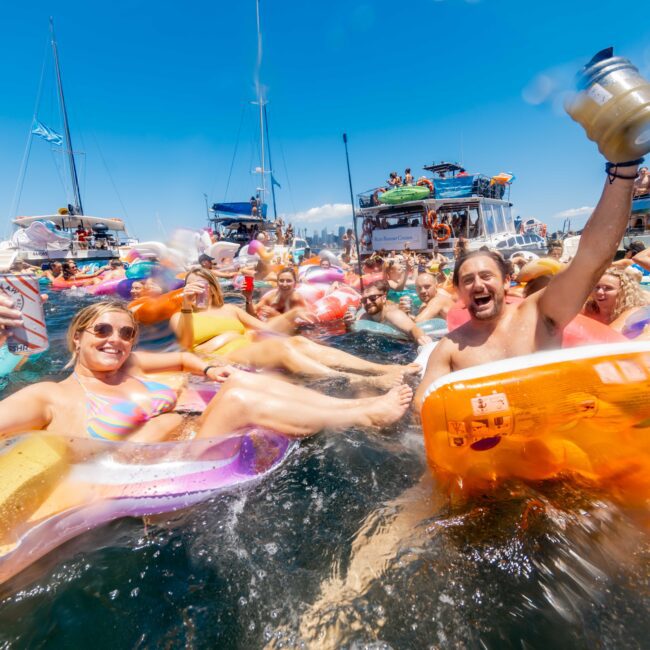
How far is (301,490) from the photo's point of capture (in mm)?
2127

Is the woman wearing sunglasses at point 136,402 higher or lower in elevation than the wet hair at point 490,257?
lower

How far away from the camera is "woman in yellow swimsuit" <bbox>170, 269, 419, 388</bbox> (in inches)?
157

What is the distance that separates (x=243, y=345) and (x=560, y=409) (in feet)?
10.9

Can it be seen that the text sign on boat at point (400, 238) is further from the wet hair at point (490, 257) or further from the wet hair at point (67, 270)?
the wet hair at point (490, 257)

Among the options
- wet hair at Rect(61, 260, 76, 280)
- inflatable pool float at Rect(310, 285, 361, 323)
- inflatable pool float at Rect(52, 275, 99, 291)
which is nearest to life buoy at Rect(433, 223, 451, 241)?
inflatable pool float at Rect(310, 285, 361, 323)

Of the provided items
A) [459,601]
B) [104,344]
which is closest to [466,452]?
[459,601]

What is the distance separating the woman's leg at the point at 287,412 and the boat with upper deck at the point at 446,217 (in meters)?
18.6

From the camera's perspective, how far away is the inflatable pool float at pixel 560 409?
4.74 ft

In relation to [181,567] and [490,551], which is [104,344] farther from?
[490,551]

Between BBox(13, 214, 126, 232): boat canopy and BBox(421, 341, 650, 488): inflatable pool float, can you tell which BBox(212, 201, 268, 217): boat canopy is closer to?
BBox(13, 214, 126, 232): boat canopy

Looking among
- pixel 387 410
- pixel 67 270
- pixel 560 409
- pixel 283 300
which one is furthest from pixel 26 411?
pixel 67 270

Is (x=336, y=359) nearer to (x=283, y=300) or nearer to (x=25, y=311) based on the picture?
(x=283, y=300)

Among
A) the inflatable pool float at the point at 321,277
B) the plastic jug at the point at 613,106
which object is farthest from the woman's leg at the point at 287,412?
the inflatable pool float at the point at 321,277

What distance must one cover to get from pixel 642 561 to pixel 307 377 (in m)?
2.89
